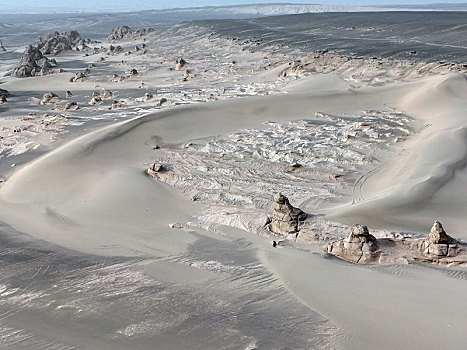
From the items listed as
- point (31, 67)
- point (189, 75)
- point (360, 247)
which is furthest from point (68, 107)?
point (360, 247)

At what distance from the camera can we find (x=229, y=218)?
951cm

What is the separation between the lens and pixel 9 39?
203ft

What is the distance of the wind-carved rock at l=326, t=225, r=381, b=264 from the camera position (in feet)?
25.0

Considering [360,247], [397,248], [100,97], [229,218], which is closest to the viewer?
[360,247]

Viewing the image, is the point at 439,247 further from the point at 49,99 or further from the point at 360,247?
the point at 49,99

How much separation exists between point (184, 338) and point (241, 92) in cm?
1592

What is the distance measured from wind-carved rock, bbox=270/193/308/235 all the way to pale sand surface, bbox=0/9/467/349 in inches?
13.7

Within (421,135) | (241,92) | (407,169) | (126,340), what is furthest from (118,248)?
(241,92)

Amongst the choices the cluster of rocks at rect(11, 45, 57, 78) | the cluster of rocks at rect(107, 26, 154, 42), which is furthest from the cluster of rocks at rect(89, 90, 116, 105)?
the cluster of rocks at rect(107, 26, 154, 42)

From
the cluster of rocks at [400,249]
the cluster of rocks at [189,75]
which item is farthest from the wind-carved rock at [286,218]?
the cluster of rocks at [189,75]

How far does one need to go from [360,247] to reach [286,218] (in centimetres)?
146

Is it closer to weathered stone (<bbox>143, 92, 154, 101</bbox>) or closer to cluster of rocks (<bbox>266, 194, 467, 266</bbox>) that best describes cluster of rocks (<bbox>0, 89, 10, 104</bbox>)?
weathered stone (<bbox>143, 92, 154, 101</bbox>)

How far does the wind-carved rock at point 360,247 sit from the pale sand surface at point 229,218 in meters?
0.18

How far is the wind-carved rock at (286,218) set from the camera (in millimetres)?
8680
